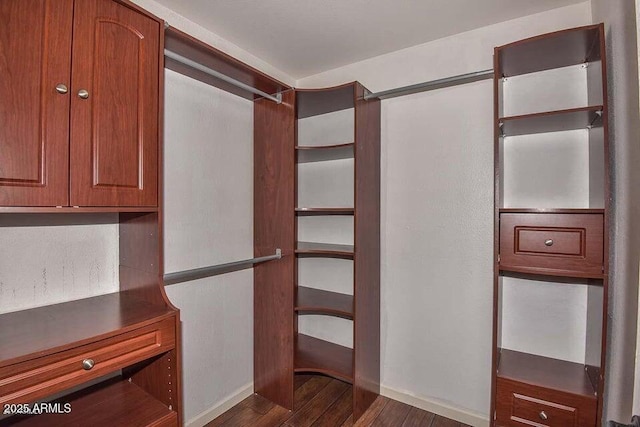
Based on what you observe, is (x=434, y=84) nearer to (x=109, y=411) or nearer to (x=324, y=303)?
(x=324, y=303)

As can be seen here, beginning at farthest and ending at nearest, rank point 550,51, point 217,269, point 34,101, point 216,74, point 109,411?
1. point 217,269
2. point 216,74
3. point 550,51
4. point 109,411
5. point 34,101

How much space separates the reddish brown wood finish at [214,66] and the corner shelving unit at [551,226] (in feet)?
4.49

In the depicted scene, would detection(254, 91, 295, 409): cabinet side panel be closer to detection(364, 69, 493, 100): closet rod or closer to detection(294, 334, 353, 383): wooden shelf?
detection(294, 334, 353, 383): wooden shelf

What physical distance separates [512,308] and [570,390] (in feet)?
1.61

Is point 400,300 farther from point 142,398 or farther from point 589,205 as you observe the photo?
point 142,398

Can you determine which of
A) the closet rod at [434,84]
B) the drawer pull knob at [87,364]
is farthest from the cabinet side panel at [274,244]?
the drawer pull knob at [87,364]

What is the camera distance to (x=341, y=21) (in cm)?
188

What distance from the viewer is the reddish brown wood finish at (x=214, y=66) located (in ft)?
5.19

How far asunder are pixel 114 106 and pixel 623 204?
6.83ft

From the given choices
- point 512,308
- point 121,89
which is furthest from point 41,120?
point 512,308

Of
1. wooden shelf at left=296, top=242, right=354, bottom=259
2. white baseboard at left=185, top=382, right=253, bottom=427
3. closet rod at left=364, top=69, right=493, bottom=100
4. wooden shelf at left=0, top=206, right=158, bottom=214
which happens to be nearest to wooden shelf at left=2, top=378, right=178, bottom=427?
white baseboard at left=185, top=382, right=253, bottom=427

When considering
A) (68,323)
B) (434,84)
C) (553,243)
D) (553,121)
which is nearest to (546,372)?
(553,243)

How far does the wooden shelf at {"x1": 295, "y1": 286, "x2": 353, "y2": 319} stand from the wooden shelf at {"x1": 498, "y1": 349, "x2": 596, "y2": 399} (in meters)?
0.91

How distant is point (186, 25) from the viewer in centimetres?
190
